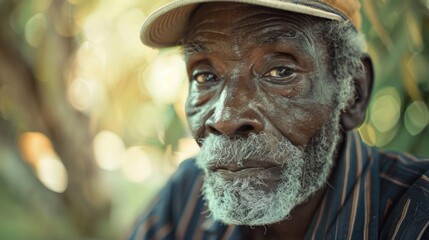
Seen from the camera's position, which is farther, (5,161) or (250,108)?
(5,161)

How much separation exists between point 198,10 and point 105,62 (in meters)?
1.93

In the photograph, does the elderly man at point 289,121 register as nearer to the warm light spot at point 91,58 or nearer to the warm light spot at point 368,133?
the warm light spot at point 368,133

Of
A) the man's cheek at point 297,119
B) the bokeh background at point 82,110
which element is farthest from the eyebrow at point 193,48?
the bokeh background at point 82,110

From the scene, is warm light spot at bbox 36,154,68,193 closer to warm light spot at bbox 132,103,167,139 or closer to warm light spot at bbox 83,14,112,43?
warm light spot at bbox 132,103,167,139

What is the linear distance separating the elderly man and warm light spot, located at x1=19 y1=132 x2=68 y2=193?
A: 2.05 metres

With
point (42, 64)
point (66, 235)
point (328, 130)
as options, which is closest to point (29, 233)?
point (66, 235)

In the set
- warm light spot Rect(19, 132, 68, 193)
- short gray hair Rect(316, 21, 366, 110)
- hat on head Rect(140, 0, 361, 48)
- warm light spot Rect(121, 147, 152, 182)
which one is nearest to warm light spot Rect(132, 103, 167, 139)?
warm light spot Rect(121, 147, 152, 182)

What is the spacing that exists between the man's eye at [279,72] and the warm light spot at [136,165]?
2122 mm

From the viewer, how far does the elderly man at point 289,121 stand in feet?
5.43

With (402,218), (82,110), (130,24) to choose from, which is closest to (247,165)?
(402,218)

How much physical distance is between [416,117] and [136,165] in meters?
2.24

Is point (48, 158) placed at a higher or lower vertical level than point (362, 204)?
higher

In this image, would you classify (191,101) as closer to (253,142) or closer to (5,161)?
(253,142)

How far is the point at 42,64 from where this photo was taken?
3.50m
